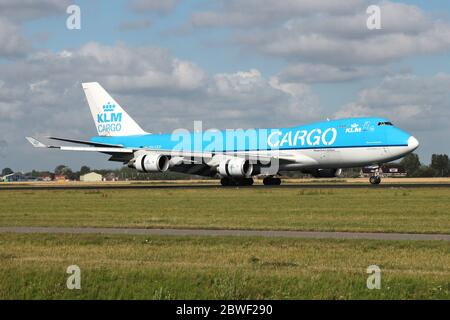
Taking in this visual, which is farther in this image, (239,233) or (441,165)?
(441,165)

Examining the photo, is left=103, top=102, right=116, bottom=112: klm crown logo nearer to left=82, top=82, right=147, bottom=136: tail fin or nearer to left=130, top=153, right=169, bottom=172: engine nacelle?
left=82, top=82, right=147, bottom=136: tail fin

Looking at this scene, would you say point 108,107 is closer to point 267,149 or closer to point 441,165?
point 267,149

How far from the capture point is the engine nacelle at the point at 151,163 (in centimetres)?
6284

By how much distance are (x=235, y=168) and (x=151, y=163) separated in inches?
305

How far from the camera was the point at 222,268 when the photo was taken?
15.0 m

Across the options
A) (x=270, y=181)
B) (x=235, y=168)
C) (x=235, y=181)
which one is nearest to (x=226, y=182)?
(x=235, y=181)

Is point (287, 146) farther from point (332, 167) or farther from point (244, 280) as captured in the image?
point (244, 280)


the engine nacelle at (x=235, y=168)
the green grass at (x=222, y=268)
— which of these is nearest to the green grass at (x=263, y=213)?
the green grass at (x=222, y=268)

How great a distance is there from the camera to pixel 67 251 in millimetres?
18312

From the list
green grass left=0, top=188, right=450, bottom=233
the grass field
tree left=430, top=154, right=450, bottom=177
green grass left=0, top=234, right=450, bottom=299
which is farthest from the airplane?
tree left=430, top=154, right=450, bottom=177

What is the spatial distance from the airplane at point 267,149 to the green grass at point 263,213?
627 inches

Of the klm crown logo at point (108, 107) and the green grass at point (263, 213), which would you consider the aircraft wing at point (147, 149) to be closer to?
the klm crown logo at point (108, 107)

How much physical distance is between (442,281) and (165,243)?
8776mm
